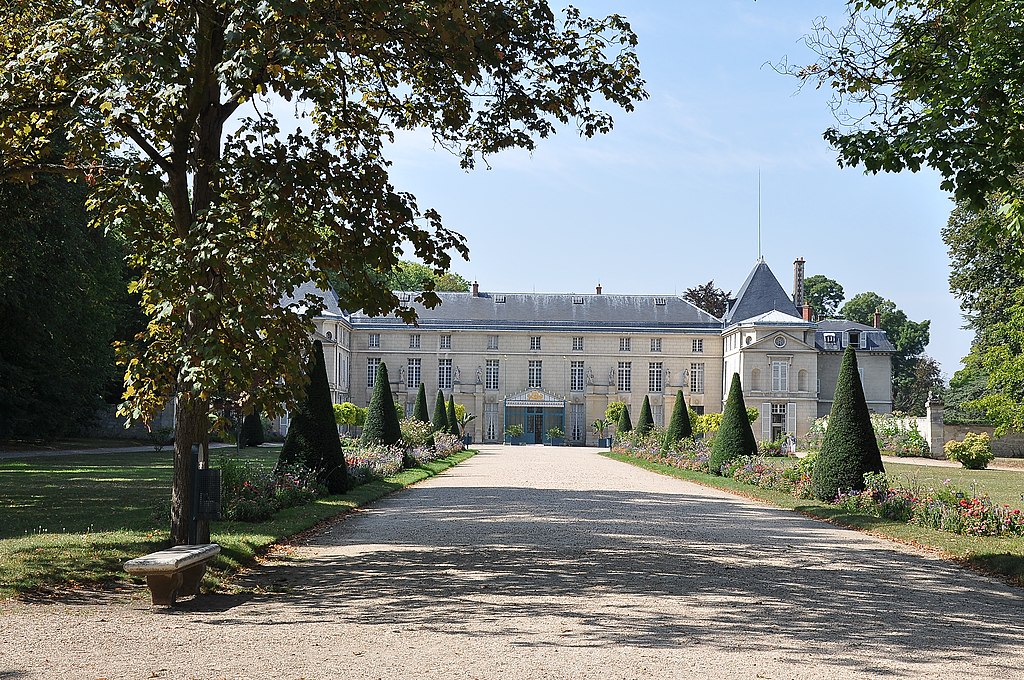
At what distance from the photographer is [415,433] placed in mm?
26250

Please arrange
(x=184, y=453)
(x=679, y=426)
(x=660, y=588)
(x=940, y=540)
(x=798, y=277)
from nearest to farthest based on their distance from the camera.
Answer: (x=660, y=588) → (x=184, y=453) → (x=940, y=540) → (x=679, y=426) → (x=798, y=277)

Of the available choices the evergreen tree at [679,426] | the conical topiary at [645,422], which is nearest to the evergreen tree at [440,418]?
the conical topiary at [645,422]

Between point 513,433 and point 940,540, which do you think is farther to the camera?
point 513,433

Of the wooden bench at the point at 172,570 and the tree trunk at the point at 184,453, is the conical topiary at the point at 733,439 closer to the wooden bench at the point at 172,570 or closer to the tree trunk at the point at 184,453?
the tree trunk at the point at 184,453

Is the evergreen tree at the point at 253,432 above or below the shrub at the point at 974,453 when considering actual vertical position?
above

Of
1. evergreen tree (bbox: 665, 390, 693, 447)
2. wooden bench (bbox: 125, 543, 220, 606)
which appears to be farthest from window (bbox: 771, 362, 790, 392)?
wooden bench (bbox: 125, 543, 220, 606)

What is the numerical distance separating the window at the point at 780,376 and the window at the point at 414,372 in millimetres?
20358

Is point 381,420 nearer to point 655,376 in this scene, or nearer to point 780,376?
point 780,376

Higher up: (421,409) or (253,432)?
(421,409)

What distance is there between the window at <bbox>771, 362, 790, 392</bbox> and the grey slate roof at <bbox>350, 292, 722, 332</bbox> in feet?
17.5

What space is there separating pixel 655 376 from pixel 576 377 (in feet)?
15.6

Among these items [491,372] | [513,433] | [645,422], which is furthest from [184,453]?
[491,372]

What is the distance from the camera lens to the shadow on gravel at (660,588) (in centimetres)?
557

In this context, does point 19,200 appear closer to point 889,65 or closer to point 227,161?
point 227,161
